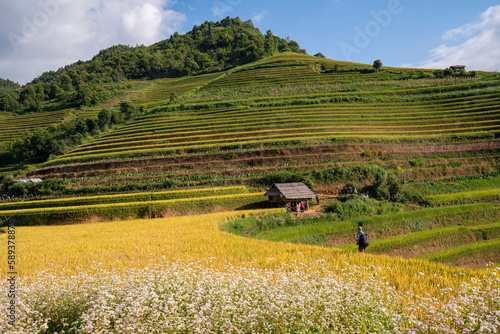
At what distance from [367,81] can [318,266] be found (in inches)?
3000

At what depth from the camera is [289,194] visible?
28.3m

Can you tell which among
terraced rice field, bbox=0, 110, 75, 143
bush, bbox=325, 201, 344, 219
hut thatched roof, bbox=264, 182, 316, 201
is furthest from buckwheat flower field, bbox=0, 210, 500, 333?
terraced rice field, bbox=0, 110, 75, 143

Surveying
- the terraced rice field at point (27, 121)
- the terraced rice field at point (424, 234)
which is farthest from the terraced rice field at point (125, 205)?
the terraced rice field at point (27, 121)

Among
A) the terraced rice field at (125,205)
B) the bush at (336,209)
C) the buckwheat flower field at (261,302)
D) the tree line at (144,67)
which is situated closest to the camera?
the buckwheat flower field at (261,302)

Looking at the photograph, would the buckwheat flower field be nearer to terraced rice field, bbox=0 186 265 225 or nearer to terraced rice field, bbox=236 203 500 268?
terraced rice field, bbox=236 203 500 268

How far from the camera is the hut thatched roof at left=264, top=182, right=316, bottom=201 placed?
28.1 metres

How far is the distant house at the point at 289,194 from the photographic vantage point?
A: 2817 cm

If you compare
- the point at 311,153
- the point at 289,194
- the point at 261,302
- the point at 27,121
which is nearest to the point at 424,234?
the point at 289,194

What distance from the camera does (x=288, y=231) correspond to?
69.5 ft

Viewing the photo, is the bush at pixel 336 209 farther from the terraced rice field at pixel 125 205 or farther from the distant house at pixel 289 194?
the terraced rice field at pixel 125 205

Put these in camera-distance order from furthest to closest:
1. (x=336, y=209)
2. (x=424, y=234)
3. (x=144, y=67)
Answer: (x=144, y=67) < (x=336, y=209) < (x=424, y=234)

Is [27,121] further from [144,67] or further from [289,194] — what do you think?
[289,194]

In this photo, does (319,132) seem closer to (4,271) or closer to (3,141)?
(4,271)

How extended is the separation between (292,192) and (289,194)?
1.87ft
